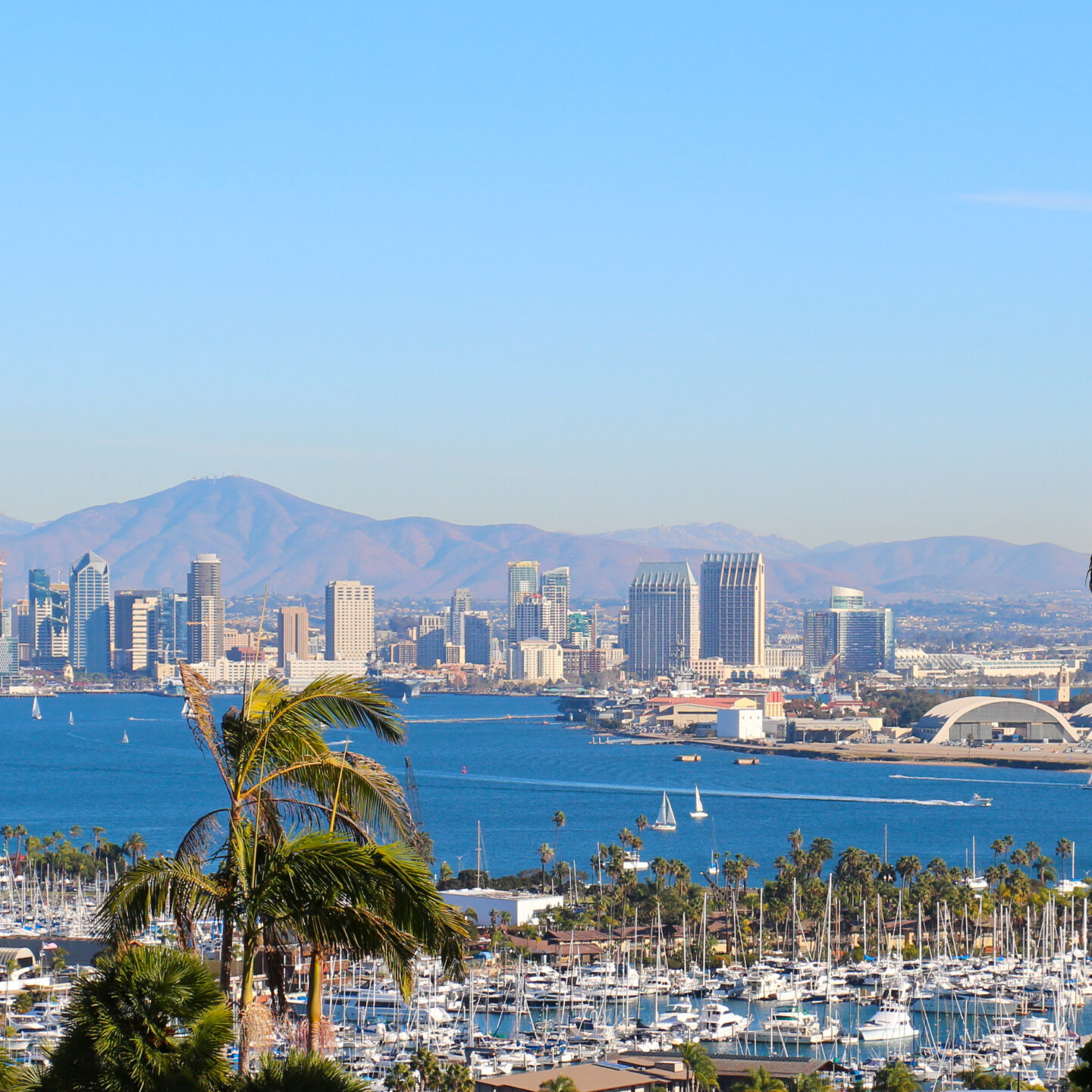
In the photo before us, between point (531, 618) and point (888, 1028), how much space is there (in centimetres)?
13030

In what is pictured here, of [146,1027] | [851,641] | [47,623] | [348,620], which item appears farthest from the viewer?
[348,620]

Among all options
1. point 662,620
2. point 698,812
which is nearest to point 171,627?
point 662,620

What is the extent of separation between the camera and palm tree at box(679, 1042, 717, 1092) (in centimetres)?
1634

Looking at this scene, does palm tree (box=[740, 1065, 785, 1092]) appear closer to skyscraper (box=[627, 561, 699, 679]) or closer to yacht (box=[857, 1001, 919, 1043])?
yacht (box=[857, 1001, 919, 1043])

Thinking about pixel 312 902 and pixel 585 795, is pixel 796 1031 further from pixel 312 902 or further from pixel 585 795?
pixel 585 795

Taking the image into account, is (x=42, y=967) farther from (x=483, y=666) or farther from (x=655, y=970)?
(x=483, y=666)

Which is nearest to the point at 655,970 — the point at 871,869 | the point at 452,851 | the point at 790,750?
the point at 871,869

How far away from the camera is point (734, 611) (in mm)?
134750

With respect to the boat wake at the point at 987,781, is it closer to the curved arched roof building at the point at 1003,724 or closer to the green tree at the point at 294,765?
the curved arched roof building at the point at 1003,724

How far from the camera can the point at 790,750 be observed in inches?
2896

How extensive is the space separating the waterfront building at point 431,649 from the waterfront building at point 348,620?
458cm

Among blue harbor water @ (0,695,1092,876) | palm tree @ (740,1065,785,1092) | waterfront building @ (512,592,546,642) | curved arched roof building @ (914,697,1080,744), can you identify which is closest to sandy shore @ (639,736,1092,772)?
blue harbor water @ (0,695,1092,876)

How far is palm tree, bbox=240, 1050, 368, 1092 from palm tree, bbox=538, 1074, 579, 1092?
12.0 metres

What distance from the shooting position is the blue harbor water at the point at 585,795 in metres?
40.8
